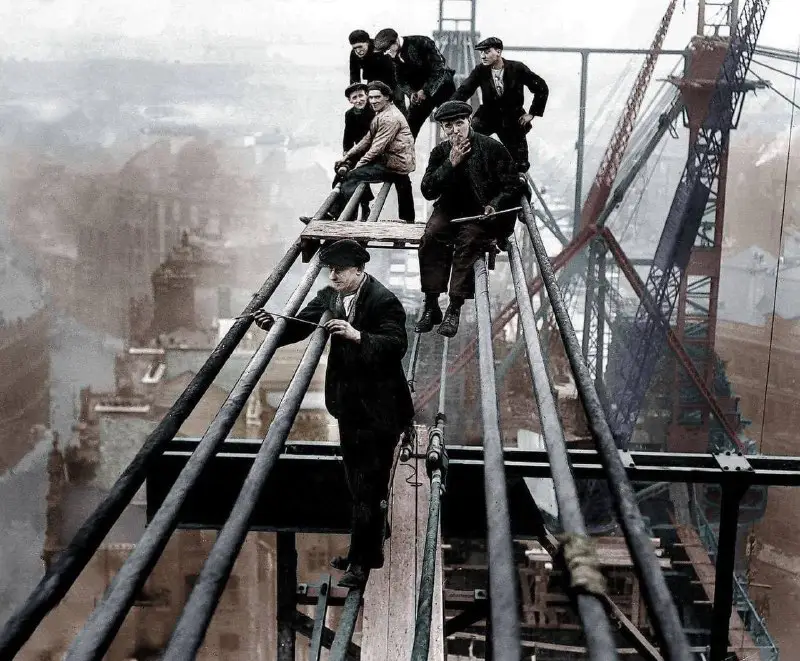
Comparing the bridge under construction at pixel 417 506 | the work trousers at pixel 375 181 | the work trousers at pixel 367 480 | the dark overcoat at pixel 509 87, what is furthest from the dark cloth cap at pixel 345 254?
the work trousers at pixel 375 181

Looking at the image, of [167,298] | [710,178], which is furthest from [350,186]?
[167,298]

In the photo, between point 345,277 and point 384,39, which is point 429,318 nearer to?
point 345,277

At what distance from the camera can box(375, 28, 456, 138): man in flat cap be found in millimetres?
7570

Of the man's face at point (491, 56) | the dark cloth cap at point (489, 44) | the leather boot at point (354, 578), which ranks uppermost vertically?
the dark cloth cap at point (489, 44)

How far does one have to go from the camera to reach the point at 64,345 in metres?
51.9

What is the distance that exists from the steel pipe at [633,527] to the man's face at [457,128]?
208cm

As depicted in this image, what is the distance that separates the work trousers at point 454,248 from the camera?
548cm

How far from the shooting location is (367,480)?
3854 mm

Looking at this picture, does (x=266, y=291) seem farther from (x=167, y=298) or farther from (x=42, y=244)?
(x=42, y=244)

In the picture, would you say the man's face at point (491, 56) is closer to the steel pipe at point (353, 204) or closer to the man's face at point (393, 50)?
the man's face at point (393, 50)

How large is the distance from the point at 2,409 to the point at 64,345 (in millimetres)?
5507

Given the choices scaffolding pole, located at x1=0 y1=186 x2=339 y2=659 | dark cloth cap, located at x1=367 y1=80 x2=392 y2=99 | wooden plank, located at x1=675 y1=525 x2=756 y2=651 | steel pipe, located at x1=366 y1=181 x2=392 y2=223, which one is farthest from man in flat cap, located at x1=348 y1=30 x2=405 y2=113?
wooden plank, located at x1=675 y1=525 x2=756 y2=651

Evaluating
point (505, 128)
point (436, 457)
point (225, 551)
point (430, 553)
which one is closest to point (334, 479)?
point (436, 457)

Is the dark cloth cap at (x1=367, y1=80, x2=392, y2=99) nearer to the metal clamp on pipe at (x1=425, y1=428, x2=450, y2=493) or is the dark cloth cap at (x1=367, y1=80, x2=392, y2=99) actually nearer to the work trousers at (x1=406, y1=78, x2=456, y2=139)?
the work trousers at (x1=406, y1=78, x2=456, y2=139)
